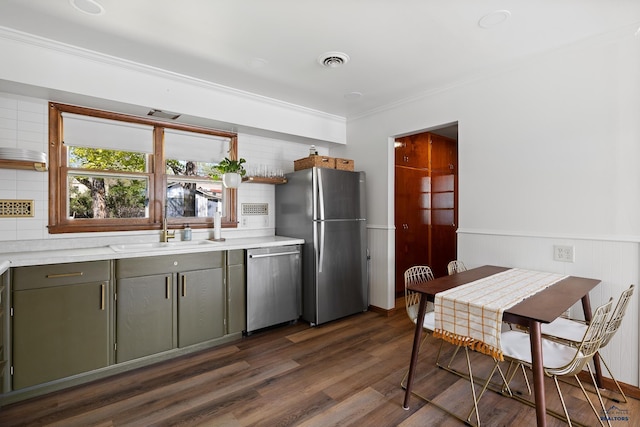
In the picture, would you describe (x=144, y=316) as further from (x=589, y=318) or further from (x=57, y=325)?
(x=589, y=318)

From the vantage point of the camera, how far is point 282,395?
2225 mm

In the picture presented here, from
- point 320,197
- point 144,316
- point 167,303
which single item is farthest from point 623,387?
point 144,316

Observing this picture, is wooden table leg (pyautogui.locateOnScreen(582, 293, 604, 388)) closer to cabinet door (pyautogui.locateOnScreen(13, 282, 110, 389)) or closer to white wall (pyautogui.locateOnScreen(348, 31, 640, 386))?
white wall (pyautogui.locateOnScreen(348, 31, 640, 386))

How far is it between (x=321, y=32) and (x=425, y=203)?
318 cm

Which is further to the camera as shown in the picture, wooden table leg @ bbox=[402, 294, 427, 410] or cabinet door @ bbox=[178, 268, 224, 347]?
cabinet door @ bbox=[178, 268, 224, 347]

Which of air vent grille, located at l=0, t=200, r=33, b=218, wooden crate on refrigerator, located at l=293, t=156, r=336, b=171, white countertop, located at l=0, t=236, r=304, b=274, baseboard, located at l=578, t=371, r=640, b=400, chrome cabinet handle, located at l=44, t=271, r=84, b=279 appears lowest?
baseboard, located at l=578, t=371, r=640, b=400

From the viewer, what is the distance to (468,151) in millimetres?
3062

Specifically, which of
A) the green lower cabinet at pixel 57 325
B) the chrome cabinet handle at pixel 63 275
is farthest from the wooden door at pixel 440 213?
the chrome cabinet handle at pixel 63 275

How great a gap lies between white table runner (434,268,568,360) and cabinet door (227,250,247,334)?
1.90 meters

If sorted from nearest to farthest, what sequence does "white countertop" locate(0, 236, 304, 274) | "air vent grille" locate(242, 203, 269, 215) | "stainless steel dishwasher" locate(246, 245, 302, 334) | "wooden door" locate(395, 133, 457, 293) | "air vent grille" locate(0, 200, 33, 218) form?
"white countertop" locate(0, 236, 304, 274) < "air vent grille" locate(0, 200, 33, 218) < "stainless steel dishwasher" locate(246, 245, 302, 334) < "air vent grille" locate(242, 203, 269, 215) < "wooden door" locate(395, 133, 457, 293)

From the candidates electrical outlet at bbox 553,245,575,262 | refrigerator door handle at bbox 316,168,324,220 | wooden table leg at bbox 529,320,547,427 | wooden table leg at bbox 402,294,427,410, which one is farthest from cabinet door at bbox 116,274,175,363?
electrical outlet at bbox 553,245,575,262

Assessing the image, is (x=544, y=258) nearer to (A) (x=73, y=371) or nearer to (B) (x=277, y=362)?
(B) (x=277, y=362)

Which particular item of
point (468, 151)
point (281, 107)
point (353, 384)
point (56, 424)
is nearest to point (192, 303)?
point (56, 424)

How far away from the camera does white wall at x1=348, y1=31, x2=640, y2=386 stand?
222 centimetres
